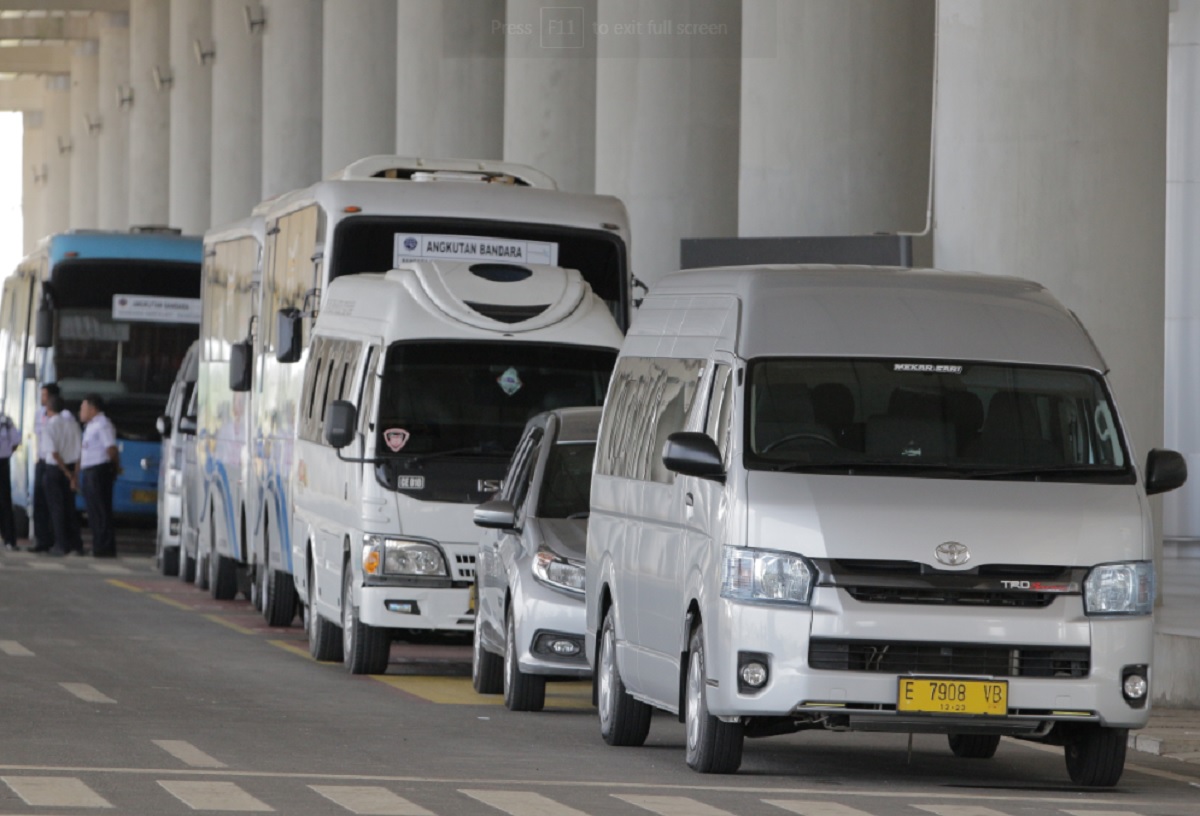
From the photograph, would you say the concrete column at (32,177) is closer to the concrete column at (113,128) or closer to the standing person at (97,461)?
the concrete column at (113,128)

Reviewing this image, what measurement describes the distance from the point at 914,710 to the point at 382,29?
3220cm

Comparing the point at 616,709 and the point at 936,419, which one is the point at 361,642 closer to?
the point at 616,709

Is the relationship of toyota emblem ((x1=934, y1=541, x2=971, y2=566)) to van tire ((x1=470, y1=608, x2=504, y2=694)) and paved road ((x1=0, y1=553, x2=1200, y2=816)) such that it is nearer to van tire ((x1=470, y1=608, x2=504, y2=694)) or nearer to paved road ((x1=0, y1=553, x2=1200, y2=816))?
paved road ((x1=0, y1=553, x2=1200, y2=816))

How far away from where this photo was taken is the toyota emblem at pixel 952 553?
38.5ft

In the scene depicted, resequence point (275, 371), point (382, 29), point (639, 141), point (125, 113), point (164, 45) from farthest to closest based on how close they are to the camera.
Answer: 1. point (125, 113)
2. point (164, 45)
3. point (382, 29)
4. point (639, 141)
5. point (275, 371)

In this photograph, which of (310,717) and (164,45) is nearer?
(310,717)

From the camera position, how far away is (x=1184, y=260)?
32750mm

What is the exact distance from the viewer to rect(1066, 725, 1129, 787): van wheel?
12.3 metres

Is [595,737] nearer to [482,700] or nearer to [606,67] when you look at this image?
[482,700]

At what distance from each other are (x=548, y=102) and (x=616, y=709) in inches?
721

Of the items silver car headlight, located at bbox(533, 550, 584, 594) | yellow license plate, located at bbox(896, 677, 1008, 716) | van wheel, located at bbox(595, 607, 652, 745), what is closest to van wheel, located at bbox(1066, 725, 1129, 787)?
yellow license plate, located at bbox(896, 677, 1008, 716)

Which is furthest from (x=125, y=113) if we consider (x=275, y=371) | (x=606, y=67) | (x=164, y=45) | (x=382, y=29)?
(x=275, y=371)

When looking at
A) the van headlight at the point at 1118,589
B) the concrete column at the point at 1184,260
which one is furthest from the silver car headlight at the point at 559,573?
the concrete column at the point at 1184,260

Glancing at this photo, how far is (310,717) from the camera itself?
14961mm
